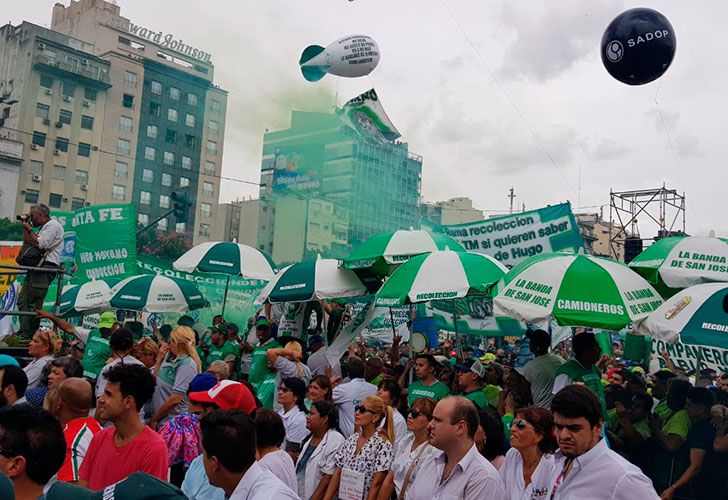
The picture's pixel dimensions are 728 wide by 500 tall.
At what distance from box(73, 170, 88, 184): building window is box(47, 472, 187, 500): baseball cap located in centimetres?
6736

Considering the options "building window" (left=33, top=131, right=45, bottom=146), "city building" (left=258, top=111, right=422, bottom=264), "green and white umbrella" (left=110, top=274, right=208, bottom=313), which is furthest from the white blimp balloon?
"city building" (left=258, top=111, right=422, bottom=264)

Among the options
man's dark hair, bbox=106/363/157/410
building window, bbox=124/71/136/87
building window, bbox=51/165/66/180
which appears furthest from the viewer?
building window, bbox=124/71/136/87

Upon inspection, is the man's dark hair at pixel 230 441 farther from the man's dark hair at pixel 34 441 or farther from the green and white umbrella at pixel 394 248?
the green and white umbrella at pixel 394 248

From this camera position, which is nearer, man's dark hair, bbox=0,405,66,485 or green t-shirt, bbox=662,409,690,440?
man's dark hair, bbox=0,405,66,485

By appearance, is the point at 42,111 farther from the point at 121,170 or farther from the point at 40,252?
the point at 40,252

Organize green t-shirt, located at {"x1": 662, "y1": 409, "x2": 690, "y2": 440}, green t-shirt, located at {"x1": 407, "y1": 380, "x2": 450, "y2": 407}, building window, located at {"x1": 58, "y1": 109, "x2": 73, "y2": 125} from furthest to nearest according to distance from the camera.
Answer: building window, located at {"x1": 58, "y1": 109, "x2": 73, "y2": 125} → green t-shirt, located at {"x1": 407, "y1": 380, "x2": 450, "y2": 407} → green t-shirt, located at {"x1": 662, "y1": 409, "x2": 690, "y2": 440}

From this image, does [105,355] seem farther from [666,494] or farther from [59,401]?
[666,494]

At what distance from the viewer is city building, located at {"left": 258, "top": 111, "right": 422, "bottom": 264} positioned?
90.9 meters

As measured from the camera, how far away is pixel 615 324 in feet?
19.4

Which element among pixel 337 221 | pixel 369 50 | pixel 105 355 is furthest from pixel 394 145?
pixel 105 355

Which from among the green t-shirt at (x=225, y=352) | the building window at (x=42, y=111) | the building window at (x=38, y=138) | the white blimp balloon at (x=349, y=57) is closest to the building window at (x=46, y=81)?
the building window at (x=42, y=111)

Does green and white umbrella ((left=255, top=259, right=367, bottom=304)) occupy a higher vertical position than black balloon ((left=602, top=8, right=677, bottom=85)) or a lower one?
lower

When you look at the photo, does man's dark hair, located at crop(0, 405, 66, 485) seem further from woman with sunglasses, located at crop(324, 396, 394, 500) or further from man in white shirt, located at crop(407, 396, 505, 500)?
woman with sunglasses, located at crop(324, 396, 394, 500)

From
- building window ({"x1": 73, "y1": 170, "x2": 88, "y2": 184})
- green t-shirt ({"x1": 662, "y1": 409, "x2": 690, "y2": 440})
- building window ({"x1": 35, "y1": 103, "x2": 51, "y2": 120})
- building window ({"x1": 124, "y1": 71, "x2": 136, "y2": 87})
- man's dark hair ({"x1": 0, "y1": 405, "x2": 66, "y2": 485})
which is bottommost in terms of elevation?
green t-shirt ({"x1": 662, "y1": 409, "x2": 690, "y2": 440})
